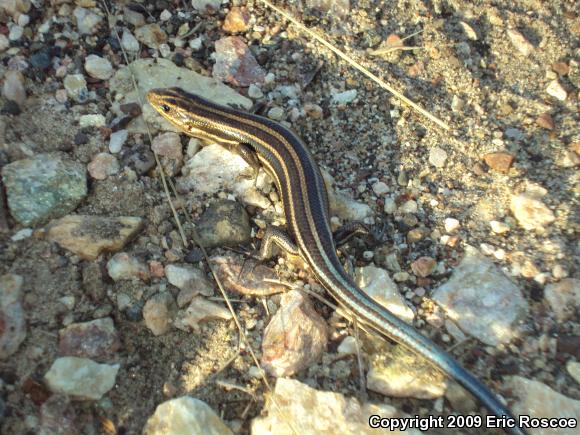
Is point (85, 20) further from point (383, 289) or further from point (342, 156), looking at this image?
point (383, 289)

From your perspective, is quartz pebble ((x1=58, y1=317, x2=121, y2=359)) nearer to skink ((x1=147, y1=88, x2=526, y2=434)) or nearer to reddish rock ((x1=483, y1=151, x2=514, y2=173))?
skink ((x1=147, y1=88, x2=526, y2=434))

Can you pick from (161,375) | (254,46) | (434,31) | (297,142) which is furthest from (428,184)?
(161,375)

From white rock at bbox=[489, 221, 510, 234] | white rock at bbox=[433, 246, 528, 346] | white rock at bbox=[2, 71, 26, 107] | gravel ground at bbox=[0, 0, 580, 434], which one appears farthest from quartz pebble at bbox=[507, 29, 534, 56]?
white rock at bbox=[2, 71, 26, 107]

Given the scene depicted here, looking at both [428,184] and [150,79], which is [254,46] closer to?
[150,79]

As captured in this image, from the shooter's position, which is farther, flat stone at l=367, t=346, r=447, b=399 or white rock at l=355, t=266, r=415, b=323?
white rock at l=355, t=266, r=415, b=323

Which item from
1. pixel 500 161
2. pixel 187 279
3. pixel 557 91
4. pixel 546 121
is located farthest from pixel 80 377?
pixel 557 91
